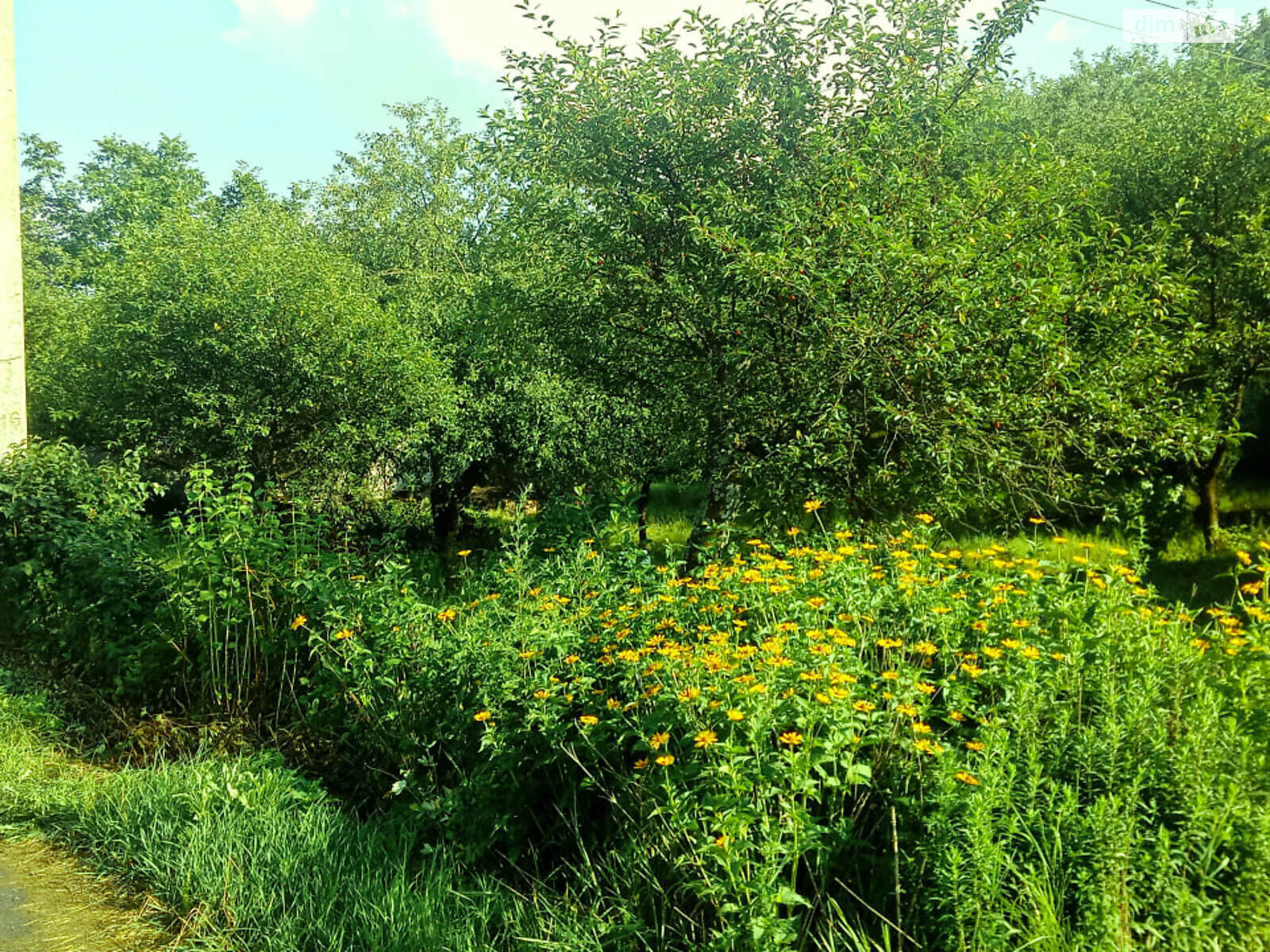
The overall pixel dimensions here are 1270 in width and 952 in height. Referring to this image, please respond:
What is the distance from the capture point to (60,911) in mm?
3855

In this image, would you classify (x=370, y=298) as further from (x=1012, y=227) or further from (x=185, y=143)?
(x=185, y=143)

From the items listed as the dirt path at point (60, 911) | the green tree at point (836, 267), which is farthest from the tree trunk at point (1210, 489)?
the dirt path at point (60, 911)

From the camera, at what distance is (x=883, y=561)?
488 centimetres

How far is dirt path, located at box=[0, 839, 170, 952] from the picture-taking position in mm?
3592

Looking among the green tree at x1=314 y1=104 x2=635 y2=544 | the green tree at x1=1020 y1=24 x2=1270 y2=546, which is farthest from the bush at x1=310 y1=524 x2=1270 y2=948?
the green tree at x1=1020 y1=24 x2=1270 y2=546

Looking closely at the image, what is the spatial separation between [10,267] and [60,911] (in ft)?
25.8

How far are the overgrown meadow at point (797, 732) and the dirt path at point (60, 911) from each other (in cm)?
109

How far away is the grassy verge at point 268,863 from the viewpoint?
10.7 ft

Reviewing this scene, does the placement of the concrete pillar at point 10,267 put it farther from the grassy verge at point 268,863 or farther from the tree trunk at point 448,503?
the tree trunk at point 448,503

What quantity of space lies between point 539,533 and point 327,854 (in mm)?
3045

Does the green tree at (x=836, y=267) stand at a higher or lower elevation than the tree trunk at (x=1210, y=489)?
higher

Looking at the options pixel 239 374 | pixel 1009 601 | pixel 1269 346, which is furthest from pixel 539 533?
pixel 1269 346

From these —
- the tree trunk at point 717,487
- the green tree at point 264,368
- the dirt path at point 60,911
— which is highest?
the green tree at point 264,368

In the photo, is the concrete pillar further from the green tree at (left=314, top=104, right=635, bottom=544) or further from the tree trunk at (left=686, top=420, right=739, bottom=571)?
the tree trunk at (left=686, top=420, right=739, bottom=571)
